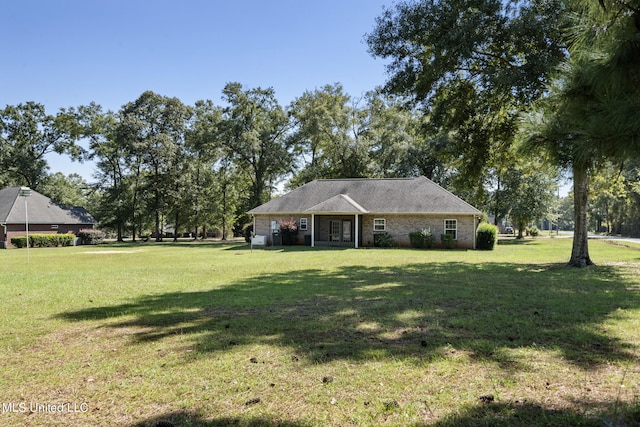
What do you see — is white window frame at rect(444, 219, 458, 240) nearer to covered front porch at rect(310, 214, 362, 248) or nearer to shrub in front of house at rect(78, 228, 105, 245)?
covered front porch at rect(310, 214, 362, 248)

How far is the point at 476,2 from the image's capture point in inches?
476

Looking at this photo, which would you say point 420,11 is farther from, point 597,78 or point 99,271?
point 99,271

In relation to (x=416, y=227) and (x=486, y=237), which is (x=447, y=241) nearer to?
(x=416, y=227)

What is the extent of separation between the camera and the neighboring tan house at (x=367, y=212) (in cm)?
2758

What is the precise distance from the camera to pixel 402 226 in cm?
2856

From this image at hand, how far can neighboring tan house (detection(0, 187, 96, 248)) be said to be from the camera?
34062 millimetres

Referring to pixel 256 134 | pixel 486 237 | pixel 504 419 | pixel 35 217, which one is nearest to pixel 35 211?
pixel 35 217

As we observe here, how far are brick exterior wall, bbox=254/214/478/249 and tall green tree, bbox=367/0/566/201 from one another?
11.4 m

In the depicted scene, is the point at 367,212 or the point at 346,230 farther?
the point at 346,230

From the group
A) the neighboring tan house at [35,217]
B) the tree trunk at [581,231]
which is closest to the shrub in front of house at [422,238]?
the tree trunk at [581,231]

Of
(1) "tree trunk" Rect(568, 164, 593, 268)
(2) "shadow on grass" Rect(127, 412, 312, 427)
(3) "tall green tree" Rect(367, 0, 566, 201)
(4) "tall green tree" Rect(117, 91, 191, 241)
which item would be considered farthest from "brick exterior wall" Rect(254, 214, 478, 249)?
(2) "shadow on grass" Rect(127, 412, 312, 427)

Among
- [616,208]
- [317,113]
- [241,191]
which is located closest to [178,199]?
[241,191]

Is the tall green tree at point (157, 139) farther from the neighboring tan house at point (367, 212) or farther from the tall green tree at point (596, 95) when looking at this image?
the tall green tree at point (596, 95)

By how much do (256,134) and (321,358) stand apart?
126 ft
